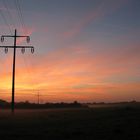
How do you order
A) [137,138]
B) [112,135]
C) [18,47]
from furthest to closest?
[18,47], [112,135], [137,138]

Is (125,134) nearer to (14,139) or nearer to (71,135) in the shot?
(71,135)

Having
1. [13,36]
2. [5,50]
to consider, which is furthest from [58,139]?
[13,36]

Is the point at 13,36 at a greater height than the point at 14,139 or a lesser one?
greater

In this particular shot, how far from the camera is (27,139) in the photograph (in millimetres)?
25594

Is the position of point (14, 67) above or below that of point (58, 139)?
above

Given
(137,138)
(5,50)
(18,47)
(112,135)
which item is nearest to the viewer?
(137,138)

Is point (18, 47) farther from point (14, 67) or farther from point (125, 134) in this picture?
point (125, 134)

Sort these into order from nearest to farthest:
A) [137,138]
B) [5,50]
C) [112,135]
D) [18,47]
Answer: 1. [137,138]
2. [112,135]
3. [5,50]
4. [18,47]

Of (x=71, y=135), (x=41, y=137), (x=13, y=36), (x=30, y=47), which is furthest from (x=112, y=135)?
(x=13, y=36)

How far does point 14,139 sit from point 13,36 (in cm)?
3206

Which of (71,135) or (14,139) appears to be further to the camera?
(71,135)

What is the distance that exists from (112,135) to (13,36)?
3226 cm

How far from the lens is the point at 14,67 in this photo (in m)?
54.7

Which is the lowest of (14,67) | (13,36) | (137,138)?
(137,138)
